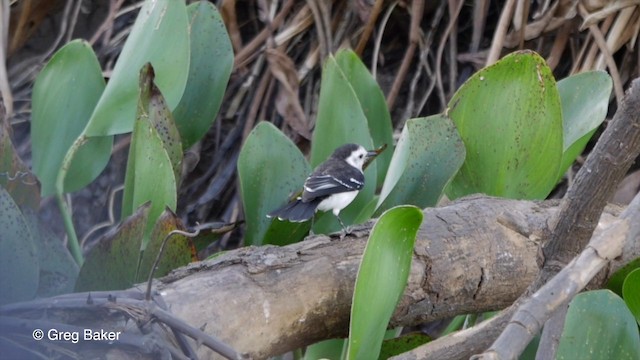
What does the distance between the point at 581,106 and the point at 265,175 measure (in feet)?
2.43

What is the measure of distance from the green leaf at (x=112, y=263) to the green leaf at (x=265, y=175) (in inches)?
20.6

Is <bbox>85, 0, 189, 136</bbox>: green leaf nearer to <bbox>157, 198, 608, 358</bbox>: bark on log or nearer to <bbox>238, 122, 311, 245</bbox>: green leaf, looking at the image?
<bbox>238, 122, 311, 245</bbox>: green leaf

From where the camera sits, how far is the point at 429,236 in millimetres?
2064

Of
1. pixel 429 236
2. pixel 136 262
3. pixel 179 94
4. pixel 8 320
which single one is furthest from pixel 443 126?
pixel 8 320

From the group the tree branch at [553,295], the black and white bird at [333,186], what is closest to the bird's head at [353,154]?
the black and white bird at [333,186]

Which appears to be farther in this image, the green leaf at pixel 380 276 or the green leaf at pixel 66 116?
the green leaf at pixel 66 116

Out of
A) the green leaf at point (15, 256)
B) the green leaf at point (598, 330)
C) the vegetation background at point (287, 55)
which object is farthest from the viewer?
the vegetation background at point (287, 55)

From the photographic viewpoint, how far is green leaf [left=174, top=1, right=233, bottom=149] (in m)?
2.56

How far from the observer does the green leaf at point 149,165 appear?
6.66 ft

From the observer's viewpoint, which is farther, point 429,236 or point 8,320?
point 429,236

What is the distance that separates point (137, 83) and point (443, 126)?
0.67 metres

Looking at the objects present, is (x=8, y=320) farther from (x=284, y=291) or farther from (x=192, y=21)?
(x=192, y=21)

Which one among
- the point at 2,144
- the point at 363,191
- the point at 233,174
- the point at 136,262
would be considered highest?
the point at 2,144

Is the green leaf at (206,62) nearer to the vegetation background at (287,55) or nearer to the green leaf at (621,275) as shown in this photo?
the vegetation background at (287,55)
